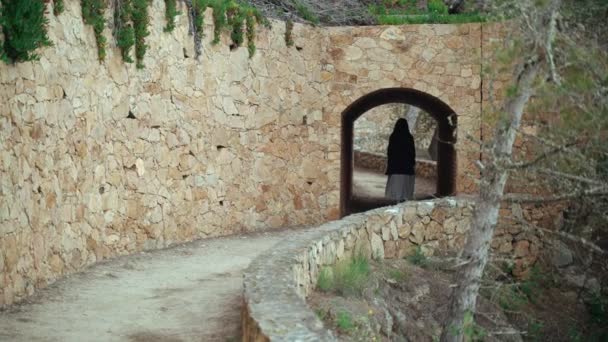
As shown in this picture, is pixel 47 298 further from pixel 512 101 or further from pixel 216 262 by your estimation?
pixel 512 101

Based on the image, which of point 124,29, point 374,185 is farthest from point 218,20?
point 374,185

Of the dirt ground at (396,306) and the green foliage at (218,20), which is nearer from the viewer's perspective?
the dirt ground at (396,306)

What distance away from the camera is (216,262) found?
961 centimetres

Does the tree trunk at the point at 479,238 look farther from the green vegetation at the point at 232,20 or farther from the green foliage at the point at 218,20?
the green foliage at the point at 218,20

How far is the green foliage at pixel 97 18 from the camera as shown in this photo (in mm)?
8703

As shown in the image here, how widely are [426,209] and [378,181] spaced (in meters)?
10.6

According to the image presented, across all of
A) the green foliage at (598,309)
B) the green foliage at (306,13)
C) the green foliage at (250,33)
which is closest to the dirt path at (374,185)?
the green foliage at (306,13)

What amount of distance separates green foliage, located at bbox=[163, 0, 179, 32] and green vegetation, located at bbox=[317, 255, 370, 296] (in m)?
3.38

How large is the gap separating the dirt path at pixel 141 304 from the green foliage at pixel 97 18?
2.12 metres

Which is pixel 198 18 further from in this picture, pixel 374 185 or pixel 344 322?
pixel 374 185

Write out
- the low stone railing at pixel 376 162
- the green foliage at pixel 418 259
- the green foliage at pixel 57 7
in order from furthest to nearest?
the low stone railing at pixel 376 162, the green foliage at pixel 418 259, the green foliage at pixel 57 7

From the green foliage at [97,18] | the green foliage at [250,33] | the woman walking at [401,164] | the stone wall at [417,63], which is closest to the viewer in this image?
the green foliage at [97,18]

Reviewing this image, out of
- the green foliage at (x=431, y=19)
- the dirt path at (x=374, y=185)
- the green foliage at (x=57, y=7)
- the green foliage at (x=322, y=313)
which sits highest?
the green foliage at (x=431, y=19)

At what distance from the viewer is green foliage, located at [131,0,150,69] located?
9.64 metres
